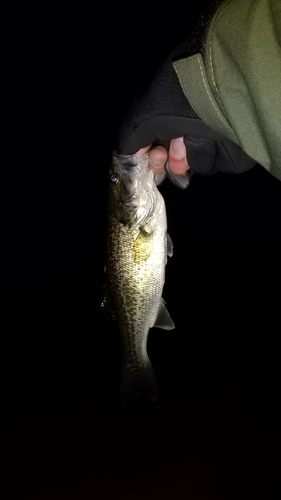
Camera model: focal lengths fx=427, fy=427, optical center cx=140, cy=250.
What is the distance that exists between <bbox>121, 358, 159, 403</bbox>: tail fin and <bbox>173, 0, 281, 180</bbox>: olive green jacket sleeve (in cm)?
136

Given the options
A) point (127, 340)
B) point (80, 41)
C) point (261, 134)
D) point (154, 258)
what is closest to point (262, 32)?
point (261, 134)

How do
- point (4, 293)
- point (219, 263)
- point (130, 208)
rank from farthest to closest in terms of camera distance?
point (4, 293)
point (219, 263)
point (130, 208)

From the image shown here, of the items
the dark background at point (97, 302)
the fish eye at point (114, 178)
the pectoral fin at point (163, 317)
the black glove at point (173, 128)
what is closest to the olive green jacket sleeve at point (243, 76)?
the black glove at point (173, 128)

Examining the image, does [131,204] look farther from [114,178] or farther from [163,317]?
[163,317]

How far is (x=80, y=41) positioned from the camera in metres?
4.46

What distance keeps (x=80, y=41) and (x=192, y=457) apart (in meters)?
4.08

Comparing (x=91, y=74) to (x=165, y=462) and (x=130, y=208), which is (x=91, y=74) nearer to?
(x=130, y=208)

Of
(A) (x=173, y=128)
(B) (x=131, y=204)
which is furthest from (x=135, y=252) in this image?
(A) (x=173, y=128)

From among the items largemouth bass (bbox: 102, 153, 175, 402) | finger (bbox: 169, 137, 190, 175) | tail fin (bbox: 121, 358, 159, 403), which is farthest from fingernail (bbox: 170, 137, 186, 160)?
tail fin (bbox: 121, 358, 159, 403)

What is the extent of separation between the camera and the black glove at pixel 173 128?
1147 mm

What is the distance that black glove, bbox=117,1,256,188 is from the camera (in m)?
1.15

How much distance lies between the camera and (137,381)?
208 centimetres

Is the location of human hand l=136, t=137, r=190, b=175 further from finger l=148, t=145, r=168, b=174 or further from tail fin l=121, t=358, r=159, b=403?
tail fin l=121, t=358, r=159, b=403

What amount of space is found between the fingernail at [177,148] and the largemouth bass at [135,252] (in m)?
0.10
